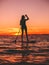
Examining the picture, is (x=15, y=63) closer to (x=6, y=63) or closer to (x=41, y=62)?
(x=6, y=63)

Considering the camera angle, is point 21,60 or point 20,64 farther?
point 21,60

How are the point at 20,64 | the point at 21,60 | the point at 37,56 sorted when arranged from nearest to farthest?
the point at 20,64 < the point at 21,60 < the point at 37,56

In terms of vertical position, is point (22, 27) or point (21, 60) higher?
point (22, 27)

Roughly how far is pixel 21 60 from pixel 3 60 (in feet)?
2.83

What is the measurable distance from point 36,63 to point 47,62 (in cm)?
57

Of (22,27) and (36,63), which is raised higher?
(22,27)

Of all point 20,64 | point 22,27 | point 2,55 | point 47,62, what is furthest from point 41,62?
point 22,27

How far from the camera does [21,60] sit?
520 inches

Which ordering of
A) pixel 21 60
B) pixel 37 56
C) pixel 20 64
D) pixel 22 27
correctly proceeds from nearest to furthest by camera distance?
pixel 20 64 → pixel 21 60 → pixel 37 56 → pixel 22 27

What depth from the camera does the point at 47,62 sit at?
12.7 metres

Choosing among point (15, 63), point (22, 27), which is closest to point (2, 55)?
point (15, 63)

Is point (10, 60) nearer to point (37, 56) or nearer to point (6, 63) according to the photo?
point (6, 63)

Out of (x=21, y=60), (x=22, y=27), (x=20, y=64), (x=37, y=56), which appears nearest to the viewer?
(x=20, y=64)

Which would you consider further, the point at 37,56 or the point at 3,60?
the point at 37,56
